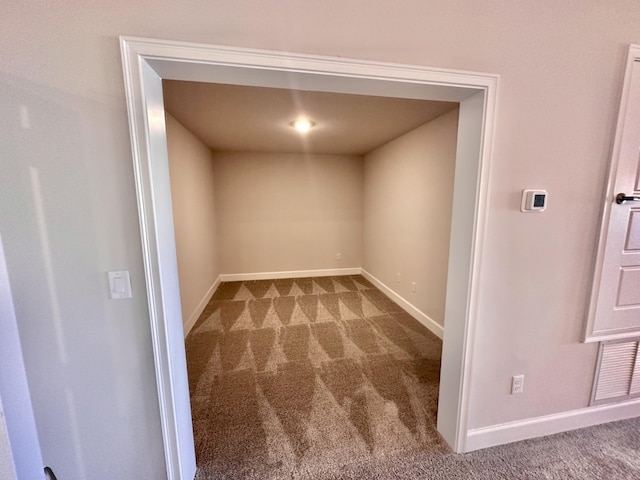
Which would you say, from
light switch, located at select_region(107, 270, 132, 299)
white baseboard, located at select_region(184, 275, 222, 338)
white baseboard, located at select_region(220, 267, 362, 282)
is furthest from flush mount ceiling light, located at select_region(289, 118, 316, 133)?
white baseboard, located at select_region(220, 267, 362, 282)

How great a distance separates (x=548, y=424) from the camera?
1.64 metres

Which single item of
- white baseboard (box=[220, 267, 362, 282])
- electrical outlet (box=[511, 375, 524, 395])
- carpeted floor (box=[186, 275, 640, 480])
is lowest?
carpeted floor (box=[186, 275, 640, 480])

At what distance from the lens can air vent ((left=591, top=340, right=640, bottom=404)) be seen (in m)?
1.60

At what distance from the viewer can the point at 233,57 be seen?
3.28 feet

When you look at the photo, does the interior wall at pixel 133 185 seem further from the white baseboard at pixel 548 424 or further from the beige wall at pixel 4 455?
the beige wall at pixel 4 455

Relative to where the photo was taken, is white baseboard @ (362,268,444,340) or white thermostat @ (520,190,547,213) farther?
white baseboard @ (362,268,444,340)

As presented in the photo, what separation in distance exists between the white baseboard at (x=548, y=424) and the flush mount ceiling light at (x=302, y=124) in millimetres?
2944

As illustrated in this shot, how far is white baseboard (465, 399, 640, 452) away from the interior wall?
12cm

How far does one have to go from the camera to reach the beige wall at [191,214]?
274 centimetres

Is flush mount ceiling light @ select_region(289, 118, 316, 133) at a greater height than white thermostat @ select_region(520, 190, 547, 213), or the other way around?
flush mount ceiling light @ select_region(289, 118, 316, 133)

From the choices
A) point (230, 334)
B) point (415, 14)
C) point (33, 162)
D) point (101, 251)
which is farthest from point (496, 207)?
point (230, 334)

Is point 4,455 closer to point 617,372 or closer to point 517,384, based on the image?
point 517,384

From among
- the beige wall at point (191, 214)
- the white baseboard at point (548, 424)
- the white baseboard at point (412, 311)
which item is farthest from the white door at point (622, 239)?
the beige wall at point (191, 214)

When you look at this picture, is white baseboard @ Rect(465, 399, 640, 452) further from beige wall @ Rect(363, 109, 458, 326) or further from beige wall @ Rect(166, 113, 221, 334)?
beige wall @ Rect(166, 113, 221, 334)
